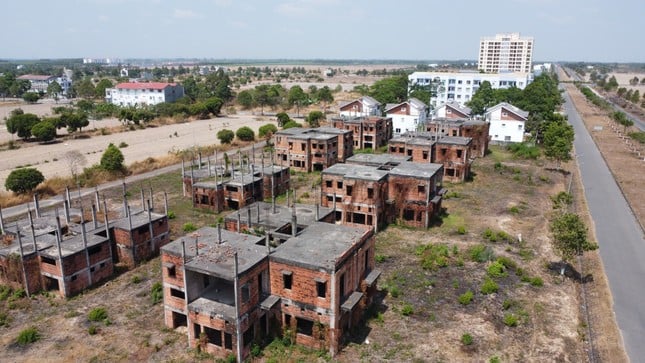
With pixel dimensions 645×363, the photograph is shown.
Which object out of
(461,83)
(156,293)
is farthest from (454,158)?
(461,83)

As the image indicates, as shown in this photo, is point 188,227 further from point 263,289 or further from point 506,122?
point 506,122

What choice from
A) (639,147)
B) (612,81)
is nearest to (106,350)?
(639,147)

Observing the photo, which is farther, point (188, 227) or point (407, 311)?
point (188, 227)

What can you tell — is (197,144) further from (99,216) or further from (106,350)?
(106,350)

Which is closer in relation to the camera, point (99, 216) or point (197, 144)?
point (99, 216)

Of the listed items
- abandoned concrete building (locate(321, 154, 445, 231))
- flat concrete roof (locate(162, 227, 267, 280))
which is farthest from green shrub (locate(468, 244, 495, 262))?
flat concrete roof (locate(162, 227, 267, 280))

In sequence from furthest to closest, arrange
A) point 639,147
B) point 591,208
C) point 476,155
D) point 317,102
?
point 317,102, point 639,147, point 476,155, point 591,208

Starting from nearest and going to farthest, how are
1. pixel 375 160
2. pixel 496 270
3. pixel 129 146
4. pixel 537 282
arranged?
pixel 537 282 < pixel 496 270 < pixel 375 160 < pixel 129 146
